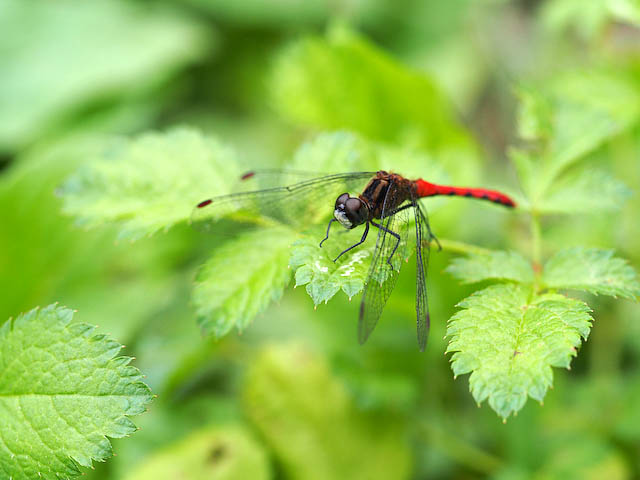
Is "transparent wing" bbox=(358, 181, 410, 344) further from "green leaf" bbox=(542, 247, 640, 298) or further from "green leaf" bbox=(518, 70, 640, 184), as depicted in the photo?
"green leaf" bbox=(518, 70, 640, 184)

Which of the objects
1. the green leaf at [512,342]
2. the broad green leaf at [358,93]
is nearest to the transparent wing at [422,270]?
the green leaf at [512,342]

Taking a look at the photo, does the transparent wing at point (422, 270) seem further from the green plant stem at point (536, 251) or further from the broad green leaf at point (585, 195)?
the broad green leaf at point (585, 195)

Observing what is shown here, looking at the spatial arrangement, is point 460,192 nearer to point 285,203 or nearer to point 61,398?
point 285,203

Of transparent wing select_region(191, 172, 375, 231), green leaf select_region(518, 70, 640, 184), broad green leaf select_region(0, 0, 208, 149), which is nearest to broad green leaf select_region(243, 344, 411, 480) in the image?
transparent wing select_region(191, 172, 375, 231)

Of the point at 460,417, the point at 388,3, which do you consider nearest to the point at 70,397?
the point at 460,417

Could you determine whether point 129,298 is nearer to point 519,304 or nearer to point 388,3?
point 519,304

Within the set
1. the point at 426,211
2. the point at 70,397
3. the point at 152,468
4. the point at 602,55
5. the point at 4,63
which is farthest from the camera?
the point at 4,63
